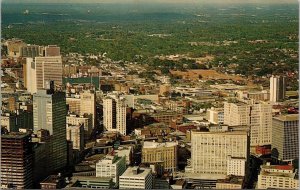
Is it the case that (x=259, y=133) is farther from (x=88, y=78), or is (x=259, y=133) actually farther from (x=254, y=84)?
(x=88, y=78)

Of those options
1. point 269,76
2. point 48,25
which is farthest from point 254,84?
point 48,25

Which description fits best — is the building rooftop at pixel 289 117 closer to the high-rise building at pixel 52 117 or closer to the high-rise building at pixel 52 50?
the high-rise building at pixel 52 117

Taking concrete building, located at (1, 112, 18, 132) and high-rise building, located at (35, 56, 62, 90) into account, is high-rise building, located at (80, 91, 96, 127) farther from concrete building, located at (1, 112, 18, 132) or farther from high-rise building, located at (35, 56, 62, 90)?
concrete building, located at (1, 112, 18, 132)

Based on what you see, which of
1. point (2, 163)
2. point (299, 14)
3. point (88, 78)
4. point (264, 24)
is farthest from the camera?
point (88, 78)

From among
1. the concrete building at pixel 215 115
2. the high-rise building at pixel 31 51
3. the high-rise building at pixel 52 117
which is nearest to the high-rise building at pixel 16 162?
the high-rise building at pixel 52 117

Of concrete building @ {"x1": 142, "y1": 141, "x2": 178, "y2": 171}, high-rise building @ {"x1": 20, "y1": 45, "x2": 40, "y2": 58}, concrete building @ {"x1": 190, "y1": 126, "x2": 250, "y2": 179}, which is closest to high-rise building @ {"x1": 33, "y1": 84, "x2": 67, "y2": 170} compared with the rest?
high-rise building @ {"x1": 20, "y1": 45, "x2": 40, "y2": 58}
